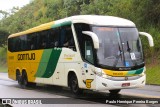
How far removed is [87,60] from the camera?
15.8 metres

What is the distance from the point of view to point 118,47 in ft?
50.3

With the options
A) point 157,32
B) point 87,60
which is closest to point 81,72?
point 87,60

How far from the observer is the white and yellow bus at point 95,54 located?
14914 millimetres

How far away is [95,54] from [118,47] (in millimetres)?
979

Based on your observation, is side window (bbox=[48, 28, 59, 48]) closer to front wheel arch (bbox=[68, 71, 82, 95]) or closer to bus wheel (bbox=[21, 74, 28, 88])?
front wheel arch (bbox=[68, 71, 82, 95])

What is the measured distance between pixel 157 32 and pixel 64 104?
20.5 metres

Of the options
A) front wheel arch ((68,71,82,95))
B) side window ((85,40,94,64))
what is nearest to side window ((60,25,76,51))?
side window ((85,40,94,64))

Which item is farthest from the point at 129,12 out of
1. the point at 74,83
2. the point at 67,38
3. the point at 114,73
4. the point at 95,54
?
the point at 114,73

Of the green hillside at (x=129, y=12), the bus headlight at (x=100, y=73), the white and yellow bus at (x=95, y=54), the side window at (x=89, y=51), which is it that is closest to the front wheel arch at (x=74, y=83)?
the white and yellow bus at (x=95, y=54)

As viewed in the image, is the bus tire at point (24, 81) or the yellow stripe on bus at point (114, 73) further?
the bus tire at point (24, 81)

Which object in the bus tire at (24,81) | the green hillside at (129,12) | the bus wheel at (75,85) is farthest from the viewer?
the green hillside at (129,12)

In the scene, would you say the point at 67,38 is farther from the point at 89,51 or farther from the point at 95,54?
the point at 95,54

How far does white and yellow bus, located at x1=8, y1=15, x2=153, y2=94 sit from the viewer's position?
14.9m

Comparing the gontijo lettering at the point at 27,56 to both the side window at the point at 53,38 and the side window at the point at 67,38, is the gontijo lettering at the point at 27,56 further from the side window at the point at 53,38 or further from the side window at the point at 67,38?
the side window at the point at 67,38
